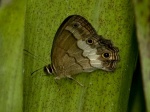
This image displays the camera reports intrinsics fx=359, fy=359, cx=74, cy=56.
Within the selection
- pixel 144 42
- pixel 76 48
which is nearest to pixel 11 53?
pixel 76 48

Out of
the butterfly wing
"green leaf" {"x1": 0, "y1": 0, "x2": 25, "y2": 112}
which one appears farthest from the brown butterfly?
"green leaf" {"x1": 0, "y1": 0, "x2": 25, "y2": 112}

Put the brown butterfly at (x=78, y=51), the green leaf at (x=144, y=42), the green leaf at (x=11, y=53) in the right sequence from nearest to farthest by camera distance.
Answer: the green leaf at (x=144, y=42)
the green leaf at (x=11, y=53)
the brown butterfly at (x=78, y=51)

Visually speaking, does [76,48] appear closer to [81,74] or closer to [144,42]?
[81,74]

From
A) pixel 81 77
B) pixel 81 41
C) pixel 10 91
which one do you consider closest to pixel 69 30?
pixel 81 41

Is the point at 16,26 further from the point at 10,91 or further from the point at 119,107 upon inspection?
the point at 119,107

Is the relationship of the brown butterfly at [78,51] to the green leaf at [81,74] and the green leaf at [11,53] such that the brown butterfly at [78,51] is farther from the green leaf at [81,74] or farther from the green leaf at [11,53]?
the green leaf at [11,53]

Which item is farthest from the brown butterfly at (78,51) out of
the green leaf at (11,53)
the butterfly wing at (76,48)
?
the green leaf at (11,53)

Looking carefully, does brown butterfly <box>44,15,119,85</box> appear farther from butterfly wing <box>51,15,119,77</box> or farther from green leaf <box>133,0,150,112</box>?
green leaf <box>133,0,150,112</box>
